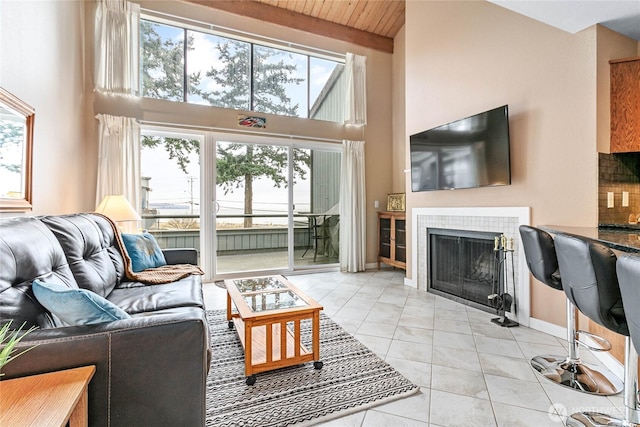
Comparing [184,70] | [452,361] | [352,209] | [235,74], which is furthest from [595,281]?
[184,70]

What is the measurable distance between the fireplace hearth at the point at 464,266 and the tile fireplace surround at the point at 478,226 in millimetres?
71

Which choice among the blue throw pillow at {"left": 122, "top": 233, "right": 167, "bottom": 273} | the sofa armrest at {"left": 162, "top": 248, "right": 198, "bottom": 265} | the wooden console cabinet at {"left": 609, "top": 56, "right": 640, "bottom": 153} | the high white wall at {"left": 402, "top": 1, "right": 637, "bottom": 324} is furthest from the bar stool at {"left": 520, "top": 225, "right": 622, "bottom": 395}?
the blue throw pillow at {"left": 122, "top": 233, "right": 167, "bottom": 273}

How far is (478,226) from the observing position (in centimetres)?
308

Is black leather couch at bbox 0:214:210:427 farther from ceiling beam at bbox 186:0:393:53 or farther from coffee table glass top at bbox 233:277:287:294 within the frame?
ceiling beam at bbox 186:0:393:53

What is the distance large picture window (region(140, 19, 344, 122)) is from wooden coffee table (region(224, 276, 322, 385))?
316 centimetres

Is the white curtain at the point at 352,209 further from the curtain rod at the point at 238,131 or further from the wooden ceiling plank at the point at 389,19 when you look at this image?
the wooden ceiling plank at the point at 389,19

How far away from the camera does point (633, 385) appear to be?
1322 mm

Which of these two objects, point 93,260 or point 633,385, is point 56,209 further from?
point 633,385

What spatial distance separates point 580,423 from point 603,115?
209cm

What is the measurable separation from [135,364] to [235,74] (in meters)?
4.34

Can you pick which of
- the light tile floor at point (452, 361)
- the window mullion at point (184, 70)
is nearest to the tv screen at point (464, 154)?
the light tile floor at point (452, 361)

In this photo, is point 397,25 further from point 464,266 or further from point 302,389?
point 302,389

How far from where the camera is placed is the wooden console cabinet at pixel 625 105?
7.15ft

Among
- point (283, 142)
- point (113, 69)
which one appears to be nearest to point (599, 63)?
point (283, 142)
